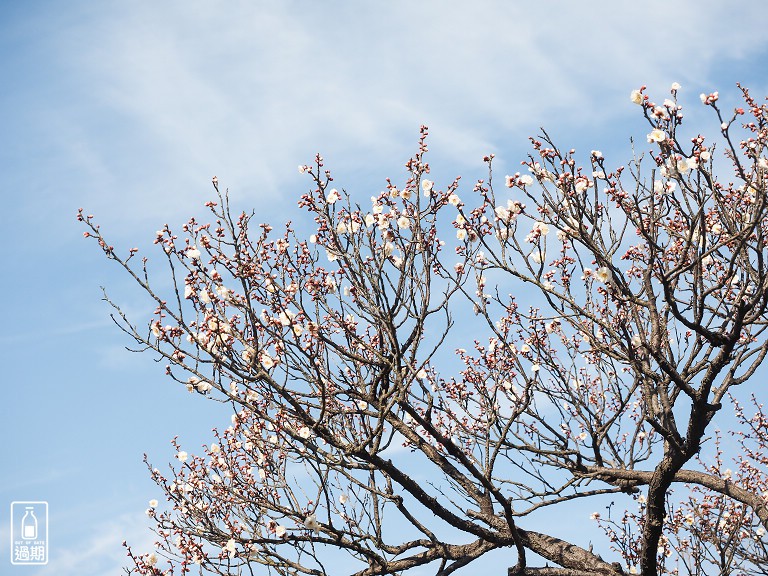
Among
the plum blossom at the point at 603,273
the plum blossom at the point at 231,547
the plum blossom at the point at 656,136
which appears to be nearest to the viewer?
the plum blossom at the point at 656,136

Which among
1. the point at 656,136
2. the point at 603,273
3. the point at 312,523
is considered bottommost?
the point at 312,523

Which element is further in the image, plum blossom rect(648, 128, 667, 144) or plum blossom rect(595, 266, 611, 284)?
plum blossom rect(595, 266, 611, 284)

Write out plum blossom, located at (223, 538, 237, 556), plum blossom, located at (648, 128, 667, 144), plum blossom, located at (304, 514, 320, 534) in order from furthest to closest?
plum blossom, located at (223, 538, 237, 556), plum blossom, located at (304, 514, 320, 534), plum blossom, located at (648, 128, 667, 144)

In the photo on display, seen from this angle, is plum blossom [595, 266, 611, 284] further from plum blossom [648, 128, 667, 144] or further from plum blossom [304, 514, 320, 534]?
plum blossom [304, 514, 320, 534]

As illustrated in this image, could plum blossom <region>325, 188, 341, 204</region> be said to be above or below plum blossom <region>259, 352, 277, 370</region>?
above

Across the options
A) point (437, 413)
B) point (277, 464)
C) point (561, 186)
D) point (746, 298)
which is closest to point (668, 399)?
point (746, 298)

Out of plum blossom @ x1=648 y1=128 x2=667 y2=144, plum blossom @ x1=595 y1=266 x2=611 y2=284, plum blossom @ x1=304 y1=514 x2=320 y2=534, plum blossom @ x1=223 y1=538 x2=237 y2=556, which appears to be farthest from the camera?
plum blossom @ x1=223 y1=538 x2=237 y2=556

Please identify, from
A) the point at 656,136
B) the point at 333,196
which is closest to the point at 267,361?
the point at 333,196

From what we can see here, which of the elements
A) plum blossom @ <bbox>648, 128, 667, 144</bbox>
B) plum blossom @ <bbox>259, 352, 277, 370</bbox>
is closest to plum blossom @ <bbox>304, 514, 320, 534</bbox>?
plum blossom @ <bbox>259, 352, 277, 370</bbox>

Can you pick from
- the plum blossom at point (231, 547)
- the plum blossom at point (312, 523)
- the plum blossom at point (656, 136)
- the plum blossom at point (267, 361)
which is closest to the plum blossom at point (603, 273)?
the plum blossom at point (656, 136)

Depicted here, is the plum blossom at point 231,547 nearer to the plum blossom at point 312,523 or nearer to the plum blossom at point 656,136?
the plum blossom at point 312,523

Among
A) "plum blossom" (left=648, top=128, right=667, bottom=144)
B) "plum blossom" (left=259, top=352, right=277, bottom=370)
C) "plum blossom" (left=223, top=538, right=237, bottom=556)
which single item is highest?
"plum blossom" (left=648, top=128, right=667, bottom=144)

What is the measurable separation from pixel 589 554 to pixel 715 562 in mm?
2759

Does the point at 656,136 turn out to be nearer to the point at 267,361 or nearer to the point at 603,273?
the point at 603,273
